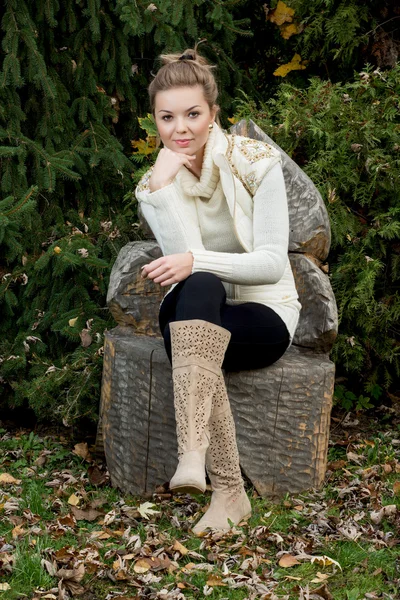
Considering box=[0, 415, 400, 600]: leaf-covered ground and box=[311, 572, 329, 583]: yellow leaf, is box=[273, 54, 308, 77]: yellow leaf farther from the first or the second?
box=[311, 572, 329, 583]: yellow leaf

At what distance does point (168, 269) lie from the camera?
328 cm

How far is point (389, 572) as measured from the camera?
3031 mm

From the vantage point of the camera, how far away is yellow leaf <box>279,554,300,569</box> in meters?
3.06

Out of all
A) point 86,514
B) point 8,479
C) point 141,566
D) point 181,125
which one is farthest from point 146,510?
point 181,125

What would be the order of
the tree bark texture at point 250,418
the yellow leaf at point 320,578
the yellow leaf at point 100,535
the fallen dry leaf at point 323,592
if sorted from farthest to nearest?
the tree bark texture at point 250,418, the yellow leaf at point 100,535, the yellow leaf at point 320,578, the fallen dry leaf at point 323,592

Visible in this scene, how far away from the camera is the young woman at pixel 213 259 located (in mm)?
3188

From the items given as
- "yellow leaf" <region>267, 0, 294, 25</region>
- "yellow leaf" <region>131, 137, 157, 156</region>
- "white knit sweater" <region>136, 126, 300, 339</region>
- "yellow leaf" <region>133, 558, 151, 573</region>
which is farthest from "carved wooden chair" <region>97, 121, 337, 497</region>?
"yellow leaf" <region>267, 0, 294, 25</region>

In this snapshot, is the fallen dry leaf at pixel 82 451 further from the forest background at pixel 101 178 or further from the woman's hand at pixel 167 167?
the woman's hand at pixel 167 167

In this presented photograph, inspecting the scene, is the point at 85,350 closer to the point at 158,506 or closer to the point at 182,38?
the point at 158,506

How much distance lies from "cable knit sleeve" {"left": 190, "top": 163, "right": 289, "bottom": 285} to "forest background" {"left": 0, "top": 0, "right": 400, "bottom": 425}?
115cm

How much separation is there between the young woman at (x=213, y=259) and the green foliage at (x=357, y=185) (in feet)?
3.38

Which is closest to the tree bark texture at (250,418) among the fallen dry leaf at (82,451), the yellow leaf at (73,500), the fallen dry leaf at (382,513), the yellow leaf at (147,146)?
the yellow leaf at (73,500)

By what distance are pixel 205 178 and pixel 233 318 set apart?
0.65m

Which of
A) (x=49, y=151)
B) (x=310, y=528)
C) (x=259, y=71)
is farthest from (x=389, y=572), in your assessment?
(x=259, y=71)
